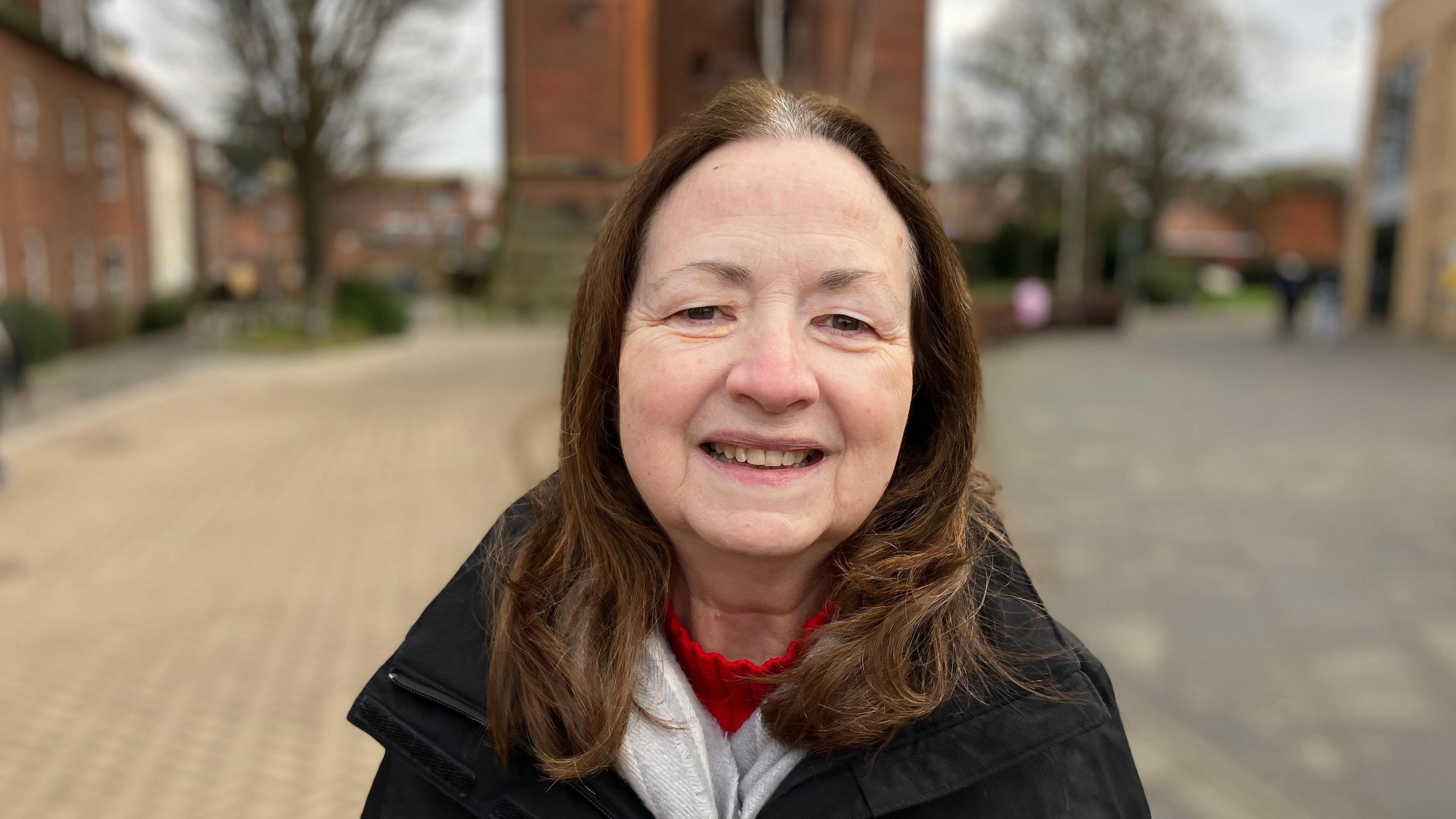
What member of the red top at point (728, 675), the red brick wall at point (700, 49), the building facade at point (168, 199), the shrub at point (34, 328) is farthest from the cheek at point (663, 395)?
the building facade at point (168, 199)

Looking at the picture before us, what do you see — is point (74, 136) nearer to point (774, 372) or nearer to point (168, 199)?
point (168, 199)

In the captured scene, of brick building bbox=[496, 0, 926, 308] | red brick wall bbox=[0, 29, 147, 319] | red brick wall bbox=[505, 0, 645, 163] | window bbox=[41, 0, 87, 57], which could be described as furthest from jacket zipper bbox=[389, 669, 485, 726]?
window bbox=[41, 0, 87, 57]

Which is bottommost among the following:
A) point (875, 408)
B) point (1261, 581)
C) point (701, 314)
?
point (1261, 581)

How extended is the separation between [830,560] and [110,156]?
113 ft

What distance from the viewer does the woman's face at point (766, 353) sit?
1499 mm

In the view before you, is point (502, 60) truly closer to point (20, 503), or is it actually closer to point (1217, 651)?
point (20, 503)

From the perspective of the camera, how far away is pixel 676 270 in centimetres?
154

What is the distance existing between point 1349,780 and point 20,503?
9939mm

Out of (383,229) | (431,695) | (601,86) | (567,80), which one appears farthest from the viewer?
(383,229)

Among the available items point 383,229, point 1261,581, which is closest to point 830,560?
point 1261,581

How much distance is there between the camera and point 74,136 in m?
28.7

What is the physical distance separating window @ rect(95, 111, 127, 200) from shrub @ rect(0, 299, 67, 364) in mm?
9703

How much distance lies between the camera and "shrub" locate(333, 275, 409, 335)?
1131 inches

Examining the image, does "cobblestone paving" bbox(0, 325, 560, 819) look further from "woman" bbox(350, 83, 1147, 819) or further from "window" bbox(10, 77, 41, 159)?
"window" bbox(10, 77, 41, 159)
